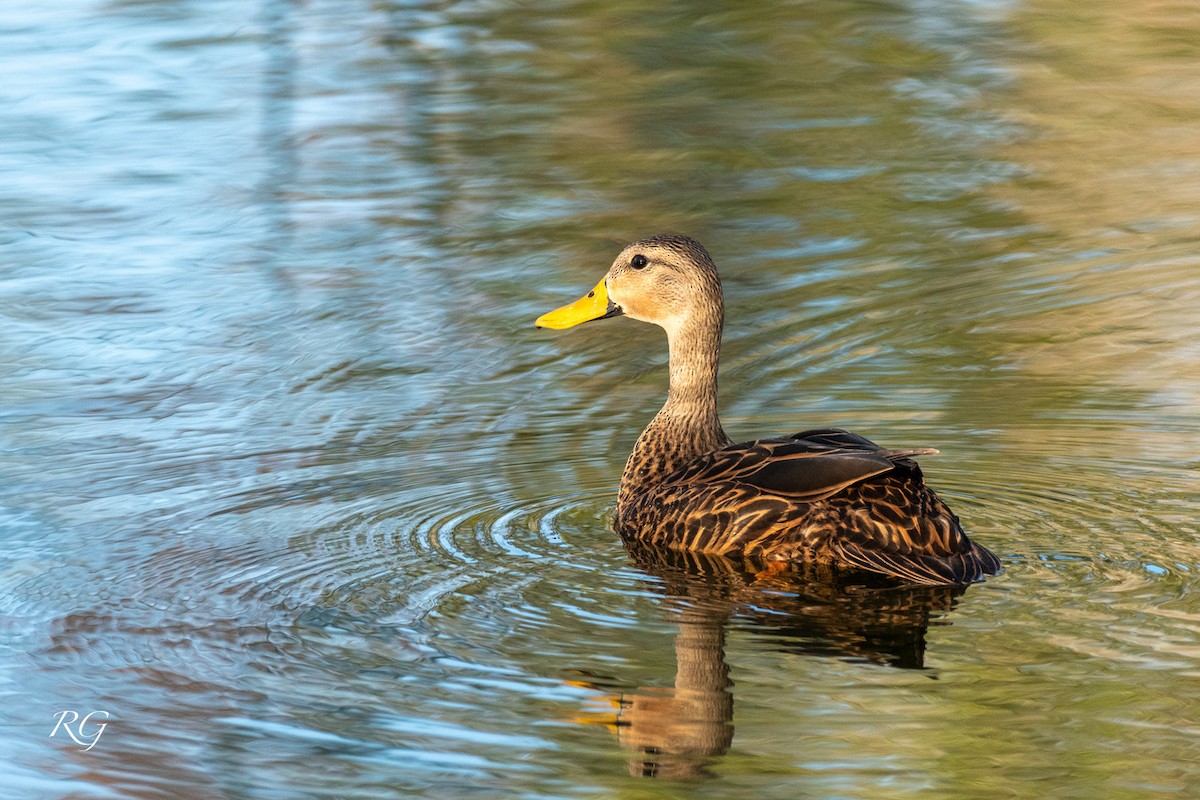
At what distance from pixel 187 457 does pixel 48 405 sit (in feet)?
4.11

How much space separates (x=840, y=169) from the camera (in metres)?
12.6

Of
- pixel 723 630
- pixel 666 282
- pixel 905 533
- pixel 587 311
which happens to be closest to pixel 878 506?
pixel 905 533

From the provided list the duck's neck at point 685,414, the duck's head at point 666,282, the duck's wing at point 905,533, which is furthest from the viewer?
the duck's head at point 666,282

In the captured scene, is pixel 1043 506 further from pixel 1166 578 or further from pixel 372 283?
pixel 372 283

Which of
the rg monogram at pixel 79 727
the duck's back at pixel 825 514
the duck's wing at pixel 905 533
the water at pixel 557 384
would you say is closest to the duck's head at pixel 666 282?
the water at pixel 557 384

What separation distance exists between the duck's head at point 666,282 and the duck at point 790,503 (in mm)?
389

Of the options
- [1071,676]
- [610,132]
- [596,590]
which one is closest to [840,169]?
[610,132]

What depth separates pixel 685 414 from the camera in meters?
7.97

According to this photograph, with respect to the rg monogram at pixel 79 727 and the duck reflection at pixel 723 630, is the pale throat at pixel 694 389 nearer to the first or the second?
the duck reflection at pixel 723 630

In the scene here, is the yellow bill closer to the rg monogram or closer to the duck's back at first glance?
the duck's back

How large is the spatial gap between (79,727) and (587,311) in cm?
362

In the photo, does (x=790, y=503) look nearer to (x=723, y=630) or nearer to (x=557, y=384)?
(x=723, y=630)

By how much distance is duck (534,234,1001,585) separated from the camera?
6.51 meters

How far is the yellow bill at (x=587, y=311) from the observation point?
842cm
